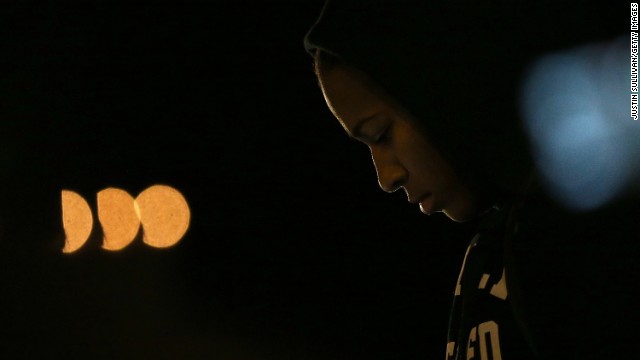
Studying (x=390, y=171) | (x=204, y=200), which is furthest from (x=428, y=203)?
(x=204, y=200)

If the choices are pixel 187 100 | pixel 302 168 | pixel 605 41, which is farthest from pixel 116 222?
pixel 605 41

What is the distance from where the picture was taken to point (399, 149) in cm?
97

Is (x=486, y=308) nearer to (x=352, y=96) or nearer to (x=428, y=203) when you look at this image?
(x=428, y=203)

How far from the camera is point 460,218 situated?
985 mm

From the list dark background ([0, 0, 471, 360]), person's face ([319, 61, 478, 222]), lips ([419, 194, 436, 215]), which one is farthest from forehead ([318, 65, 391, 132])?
dark background ([0, 0, 471, 360])

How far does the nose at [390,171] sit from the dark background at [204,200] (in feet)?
4.91

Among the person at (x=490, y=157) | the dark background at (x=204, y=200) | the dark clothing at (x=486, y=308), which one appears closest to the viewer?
the person at (x=490, y=157)

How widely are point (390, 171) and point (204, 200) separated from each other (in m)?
1.74

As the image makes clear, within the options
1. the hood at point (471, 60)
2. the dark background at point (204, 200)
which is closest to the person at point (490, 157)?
the hood at point (471, 60)

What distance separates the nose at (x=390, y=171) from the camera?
99 cm

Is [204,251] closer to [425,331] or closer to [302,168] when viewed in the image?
[302,168]

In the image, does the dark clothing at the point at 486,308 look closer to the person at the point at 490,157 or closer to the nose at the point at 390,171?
the person at the point at 490,157

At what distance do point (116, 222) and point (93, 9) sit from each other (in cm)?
79

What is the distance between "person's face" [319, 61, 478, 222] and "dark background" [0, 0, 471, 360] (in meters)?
1.48
